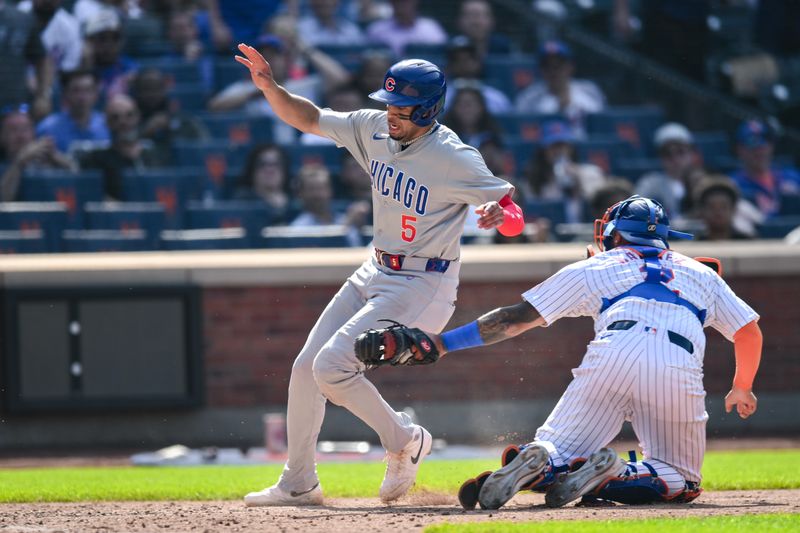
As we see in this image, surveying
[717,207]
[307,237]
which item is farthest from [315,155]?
[717,207]

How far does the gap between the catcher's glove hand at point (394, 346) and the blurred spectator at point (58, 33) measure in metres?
7.49

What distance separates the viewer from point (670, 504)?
5516 millimetres

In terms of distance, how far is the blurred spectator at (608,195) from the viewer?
1097 centimetres

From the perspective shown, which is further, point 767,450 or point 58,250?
point 58,250

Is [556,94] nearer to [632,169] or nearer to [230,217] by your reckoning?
[632,169]

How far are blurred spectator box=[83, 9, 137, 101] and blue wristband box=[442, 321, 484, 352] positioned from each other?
290 inches

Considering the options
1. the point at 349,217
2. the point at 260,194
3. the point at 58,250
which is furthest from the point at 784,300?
the point at 58,250

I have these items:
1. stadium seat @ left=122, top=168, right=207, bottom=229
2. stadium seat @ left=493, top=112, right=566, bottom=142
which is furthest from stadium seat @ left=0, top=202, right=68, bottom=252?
stadium seat @ left=493, top=112, right=566, bottom=142

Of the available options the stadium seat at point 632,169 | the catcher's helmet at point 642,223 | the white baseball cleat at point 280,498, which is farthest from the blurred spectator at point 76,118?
the catcher's helmet at point 642,223

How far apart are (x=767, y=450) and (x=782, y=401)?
1126 mm

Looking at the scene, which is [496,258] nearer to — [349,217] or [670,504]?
[349,217]

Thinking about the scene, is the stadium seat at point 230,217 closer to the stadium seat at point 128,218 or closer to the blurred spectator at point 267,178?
the blurred spectator at point 267,178

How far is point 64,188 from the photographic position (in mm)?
10734

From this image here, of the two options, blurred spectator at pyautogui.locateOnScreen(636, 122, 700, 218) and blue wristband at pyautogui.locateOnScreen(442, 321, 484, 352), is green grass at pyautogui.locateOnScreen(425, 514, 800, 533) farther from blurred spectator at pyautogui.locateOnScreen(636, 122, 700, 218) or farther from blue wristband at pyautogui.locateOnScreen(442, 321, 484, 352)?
blurred spectator at pyautogui.locateOnScreen(636, 122, 700, 218)
